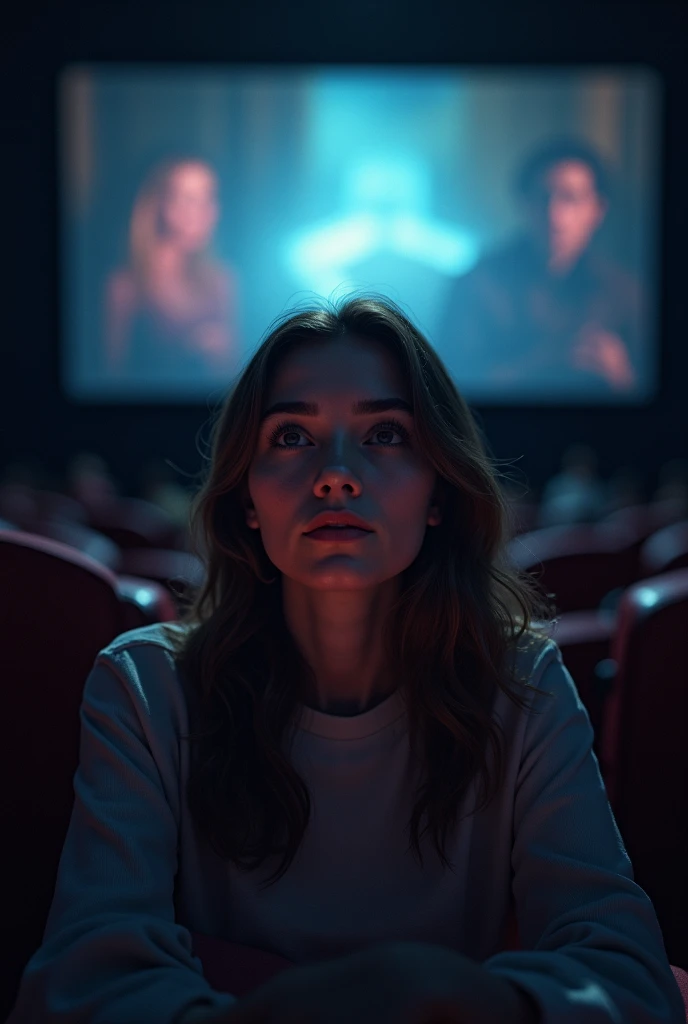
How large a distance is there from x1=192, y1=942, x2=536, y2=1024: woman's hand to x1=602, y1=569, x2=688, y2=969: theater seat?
73cm

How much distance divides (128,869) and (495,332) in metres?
8.37

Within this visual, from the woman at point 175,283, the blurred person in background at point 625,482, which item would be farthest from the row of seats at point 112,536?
the blurred person in background at point 625,482

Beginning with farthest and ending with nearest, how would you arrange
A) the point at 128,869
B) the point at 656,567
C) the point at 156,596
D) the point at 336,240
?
the point at 336,240
the point at 656,567
the point at 156,596
the point at 128,869

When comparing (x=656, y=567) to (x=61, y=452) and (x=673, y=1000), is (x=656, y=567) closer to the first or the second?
(x=673, y=1000)

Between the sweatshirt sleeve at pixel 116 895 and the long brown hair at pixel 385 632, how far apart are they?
0.08 meters

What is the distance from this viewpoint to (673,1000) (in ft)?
3.40

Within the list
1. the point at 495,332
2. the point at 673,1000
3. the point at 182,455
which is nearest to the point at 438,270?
the point at 495,332

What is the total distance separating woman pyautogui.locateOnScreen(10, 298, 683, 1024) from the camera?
1114 millimetres

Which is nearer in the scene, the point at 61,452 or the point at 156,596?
the point at 156,596

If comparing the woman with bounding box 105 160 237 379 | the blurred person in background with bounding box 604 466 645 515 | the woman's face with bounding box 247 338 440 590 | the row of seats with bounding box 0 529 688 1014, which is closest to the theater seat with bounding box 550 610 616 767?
the row of seats with bounding box 0 529 688 1014

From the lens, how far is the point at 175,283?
9109 millimetres

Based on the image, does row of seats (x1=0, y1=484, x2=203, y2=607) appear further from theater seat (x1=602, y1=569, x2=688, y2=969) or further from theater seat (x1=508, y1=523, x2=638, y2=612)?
theater seat (x1=508, y1=523, x2=638, y2=612)

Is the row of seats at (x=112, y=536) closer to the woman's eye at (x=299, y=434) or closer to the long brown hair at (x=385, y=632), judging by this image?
the long brown hair at (x=385, y=632)

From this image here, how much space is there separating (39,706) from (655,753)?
0.84 metres
